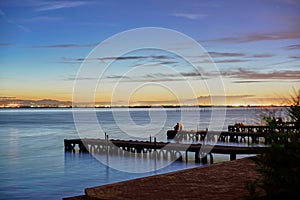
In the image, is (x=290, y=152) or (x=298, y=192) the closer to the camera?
(x=298, y=192)

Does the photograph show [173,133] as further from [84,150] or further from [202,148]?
[202,148]

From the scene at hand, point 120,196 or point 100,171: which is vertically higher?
point 120,196

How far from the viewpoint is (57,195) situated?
66.4 ft

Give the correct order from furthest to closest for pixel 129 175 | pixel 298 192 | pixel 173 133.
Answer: pixel 173 133 < pixel 129 175 < pixel 298 192

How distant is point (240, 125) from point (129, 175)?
3018cm

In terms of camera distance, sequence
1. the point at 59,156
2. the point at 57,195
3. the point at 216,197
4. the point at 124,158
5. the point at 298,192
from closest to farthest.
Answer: the point at 298,192 < the point at 216,197 < the point at 57,195 < the point at 124,158 < the point at 59,156

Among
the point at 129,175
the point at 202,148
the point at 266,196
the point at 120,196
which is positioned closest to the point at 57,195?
the point at 129,175

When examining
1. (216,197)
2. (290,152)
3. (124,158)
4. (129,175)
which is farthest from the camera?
(124,158)

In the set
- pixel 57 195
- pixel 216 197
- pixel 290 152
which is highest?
pixel 290 152

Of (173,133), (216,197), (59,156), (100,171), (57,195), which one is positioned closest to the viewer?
(216,197)

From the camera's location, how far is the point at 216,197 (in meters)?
7.52

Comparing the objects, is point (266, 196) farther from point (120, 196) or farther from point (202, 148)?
point (202, 148)

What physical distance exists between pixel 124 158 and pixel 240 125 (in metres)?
24.2

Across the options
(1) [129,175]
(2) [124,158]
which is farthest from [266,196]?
(2) [124,158]
